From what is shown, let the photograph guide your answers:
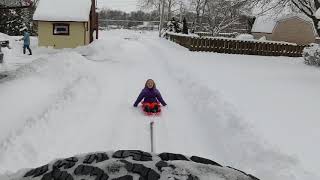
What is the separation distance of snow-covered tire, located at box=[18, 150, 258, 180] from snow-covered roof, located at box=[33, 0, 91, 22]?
2733cm

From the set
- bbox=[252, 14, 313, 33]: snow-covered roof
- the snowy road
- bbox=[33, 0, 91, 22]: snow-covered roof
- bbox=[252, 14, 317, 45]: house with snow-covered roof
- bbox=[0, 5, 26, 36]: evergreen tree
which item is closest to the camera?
the snowy road

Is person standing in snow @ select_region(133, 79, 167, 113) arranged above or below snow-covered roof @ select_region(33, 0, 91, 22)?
below

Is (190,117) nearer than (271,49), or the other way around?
(190,117)

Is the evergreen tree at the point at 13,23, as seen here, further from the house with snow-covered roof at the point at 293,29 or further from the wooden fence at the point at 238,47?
the house with snow-covered roof at the point at 293,29

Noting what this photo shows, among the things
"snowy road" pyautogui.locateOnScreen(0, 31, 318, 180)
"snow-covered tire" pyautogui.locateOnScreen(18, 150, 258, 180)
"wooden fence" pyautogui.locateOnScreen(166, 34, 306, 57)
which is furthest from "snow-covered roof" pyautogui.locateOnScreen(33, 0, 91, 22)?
"snow-covered tire" pyautogui.locateOnScreen(18, 150, 258, 180)

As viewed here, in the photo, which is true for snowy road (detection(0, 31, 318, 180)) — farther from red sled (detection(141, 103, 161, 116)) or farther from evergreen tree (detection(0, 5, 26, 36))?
evergreen tree (detection(0, 5, 26, 36))

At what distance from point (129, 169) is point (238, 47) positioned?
85.9 feet

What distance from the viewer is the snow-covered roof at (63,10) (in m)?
28.3

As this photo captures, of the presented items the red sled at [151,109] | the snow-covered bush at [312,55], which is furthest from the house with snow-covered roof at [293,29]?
the red sled at [151,109]

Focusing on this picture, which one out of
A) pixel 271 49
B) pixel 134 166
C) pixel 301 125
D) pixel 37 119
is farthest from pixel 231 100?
pixel 271 49

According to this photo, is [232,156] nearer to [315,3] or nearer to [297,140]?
[297,140]

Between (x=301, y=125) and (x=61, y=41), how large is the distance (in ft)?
78.4

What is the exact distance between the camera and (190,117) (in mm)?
9070

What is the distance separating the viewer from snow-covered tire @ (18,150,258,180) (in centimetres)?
175
